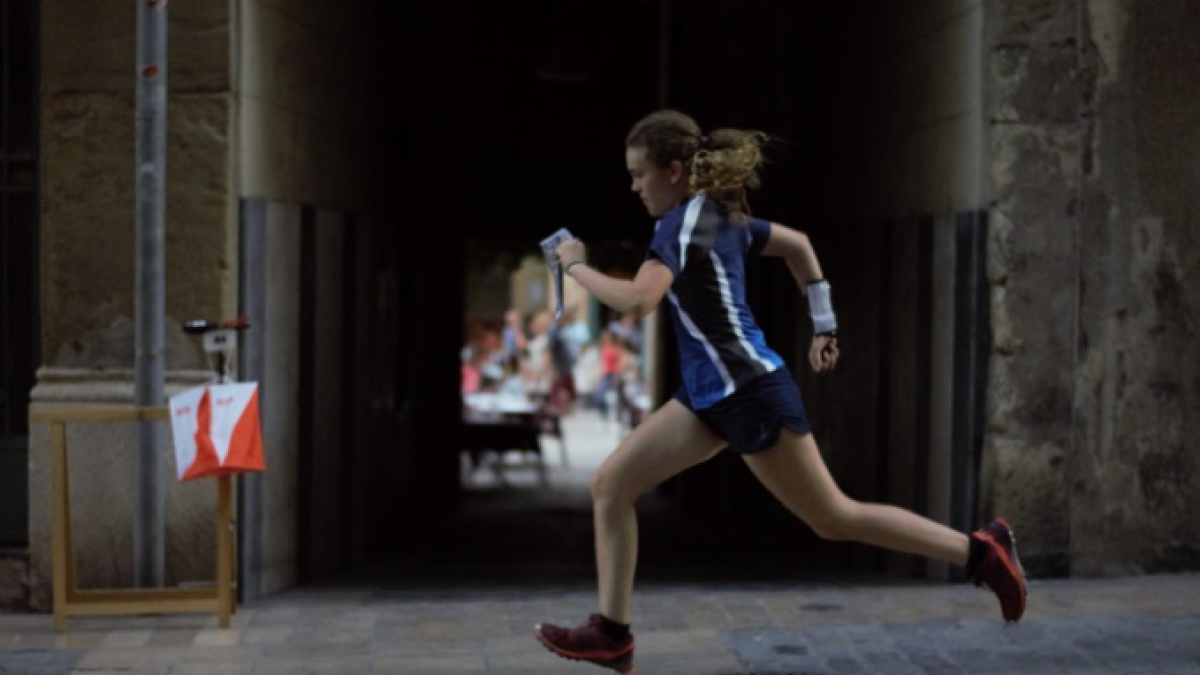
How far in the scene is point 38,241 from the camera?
896 centimetres

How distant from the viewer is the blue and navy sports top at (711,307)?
603 cm

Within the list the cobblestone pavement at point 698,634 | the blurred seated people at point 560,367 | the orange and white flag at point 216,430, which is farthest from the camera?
the blurred seated people at point 560,367

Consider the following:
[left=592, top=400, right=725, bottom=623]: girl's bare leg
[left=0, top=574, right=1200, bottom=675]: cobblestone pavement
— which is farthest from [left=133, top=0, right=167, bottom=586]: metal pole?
[left=592, top=400, right=725, bottom=623]: girl's bare leg

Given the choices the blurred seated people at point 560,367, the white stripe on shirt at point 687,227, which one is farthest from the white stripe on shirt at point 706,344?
the blurred seated people at point 560,367

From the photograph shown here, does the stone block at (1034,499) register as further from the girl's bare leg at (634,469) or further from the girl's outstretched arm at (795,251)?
the girl's bare leg at (634,469)

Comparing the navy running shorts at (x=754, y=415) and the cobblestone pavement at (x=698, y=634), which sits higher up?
the navy running shorts at (x=754, y=415)

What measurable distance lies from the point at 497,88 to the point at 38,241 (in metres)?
13.6

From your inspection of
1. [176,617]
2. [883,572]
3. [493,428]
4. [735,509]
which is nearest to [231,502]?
[176,617]

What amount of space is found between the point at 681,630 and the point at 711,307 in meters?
2.07

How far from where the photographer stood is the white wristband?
254 inches

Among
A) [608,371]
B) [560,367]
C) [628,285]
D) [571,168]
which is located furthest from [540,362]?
[628,285]

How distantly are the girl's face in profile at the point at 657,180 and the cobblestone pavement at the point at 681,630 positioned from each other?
1.73 meters

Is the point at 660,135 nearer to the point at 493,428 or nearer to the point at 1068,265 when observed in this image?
the point at 1068,265

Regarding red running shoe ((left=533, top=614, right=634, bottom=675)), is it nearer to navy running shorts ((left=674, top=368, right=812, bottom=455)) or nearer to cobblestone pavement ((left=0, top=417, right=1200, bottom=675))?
cobblestone pavement ((left=0, top=417, right=1200, bottom=675))
